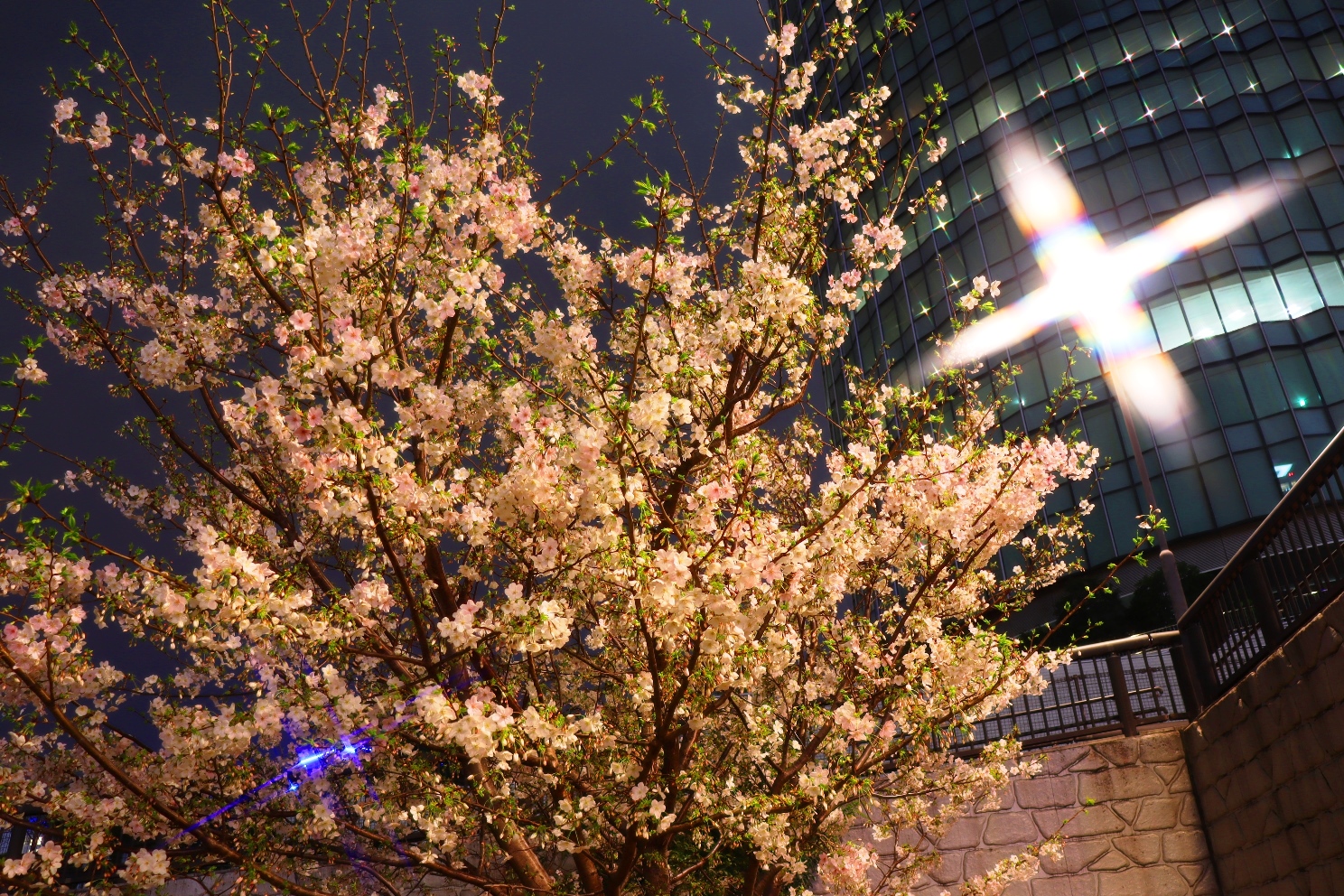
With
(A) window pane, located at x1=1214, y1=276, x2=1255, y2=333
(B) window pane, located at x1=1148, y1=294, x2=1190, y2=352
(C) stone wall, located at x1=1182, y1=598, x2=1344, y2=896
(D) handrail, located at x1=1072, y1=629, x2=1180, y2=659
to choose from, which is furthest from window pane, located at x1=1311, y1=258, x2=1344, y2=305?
(C) stone wall, located at x1=1182, y1=598, x2=1344, y2=896

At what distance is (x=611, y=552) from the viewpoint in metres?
4.57

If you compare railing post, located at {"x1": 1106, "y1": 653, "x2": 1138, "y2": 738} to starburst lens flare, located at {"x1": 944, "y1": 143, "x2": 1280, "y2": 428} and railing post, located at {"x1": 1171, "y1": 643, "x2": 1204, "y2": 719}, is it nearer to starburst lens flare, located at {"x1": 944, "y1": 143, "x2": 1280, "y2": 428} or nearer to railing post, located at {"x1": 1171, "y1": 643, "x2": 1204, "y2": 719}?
railing post, located at {"x1": 1171, "y1": 643, "x2": 1204, "y2": 719}

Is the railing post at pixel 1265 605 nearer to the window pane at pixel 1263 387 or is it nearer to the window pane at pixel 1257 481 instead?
the window pane at pixel 1257 481

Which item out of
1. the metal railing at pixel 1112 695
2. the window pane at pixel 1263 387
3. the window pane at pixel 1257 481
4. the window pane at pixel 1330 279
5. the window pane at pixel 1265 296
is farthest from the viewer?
the window pane at pixel 1265 296

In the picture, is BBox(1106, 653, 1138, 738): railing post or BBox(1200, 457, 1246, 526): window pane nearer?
BBox(1106, 653, 1138, 738): railing post

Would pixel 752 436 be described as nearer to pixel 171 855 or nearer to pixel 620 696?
pixel 620 696

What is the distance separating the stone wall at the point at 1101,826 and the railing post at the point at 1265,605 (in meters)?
1.98

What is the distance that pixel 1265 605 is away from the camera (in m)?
6.54

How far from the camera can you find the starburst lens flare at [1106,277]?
2992 cm

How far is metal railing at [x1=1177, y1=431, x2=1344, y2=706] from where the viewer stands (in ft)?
18.5

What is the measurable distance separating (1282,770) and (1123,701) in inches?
90.0

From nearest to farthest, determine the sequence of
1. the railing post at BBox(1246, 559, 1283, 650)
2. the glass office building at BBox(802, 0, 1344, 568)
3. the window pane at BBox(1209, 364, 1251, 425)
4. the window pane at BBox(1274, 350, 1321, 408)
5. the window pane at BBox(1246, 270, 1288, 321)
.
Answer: the railing post at BBox(1246, 559, 1283, 650), the window pane at BBox(1274, 350, 1321, 408), the glass office building at BBox(802, 0, 1344, 568), the window pane at BBox(1209, 364, 1251, 425), the window pane at BBox(1246, 270, 1288, 321)

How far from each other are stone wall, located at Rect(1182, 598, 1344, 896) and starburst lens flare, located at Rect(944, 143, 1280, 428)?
22.4m

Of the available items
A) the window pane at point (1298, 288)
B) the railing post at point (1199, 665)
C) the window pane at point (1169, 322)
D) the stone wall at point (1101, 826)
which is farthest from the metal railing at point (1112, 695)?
the window pane at point (1298, 288)
